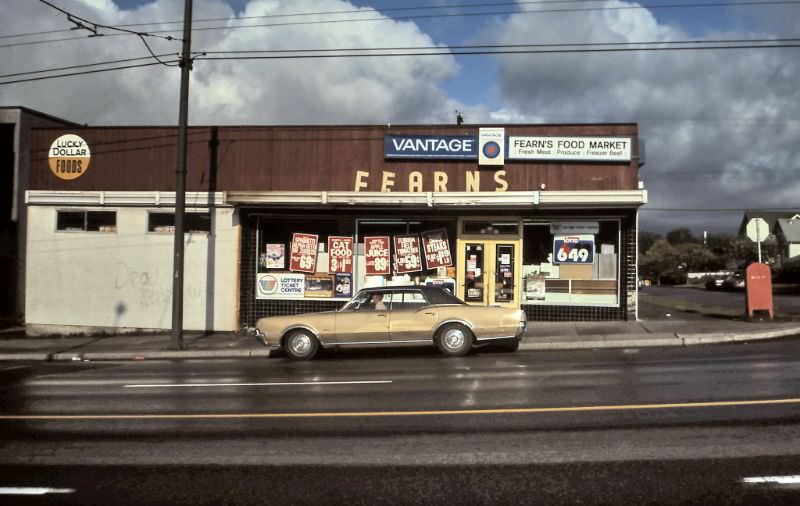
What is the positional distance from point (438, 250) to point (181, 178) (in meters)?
6.78

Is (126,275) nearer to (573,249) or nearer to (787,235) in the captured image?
(573,249)

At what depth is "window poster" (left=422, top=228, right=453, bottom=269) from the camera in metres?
17.6

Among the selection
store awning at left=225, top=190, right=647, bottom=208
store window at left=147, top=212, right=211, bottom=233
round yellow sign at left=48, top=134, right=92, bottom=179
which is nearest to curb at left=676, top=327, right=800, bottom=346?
store awning at left=225, top=190, right=647, bottom=208

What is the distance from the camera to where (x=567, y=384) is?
29.0ft

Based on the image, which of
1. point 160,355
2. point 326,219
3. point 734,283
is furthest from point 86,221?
point 734,283

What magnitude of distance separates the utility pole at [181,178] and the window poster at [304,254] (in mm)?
3381

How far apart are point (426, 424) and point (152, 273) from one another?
13.6 meters

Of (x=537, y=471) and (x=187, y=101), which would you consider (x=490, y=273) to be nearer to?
(x=187, y=101)

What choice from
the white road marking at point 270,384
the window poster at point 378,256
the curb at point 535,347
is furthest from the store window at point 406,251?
the white road marking at point 270,384

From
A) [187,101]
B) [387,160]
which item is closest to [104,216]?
[187,101]

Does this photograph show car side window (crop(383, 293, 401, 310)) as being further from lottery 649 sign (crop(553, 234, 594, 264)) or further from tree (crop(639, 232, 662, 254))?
tree (crop(639, 232, 662, 254))

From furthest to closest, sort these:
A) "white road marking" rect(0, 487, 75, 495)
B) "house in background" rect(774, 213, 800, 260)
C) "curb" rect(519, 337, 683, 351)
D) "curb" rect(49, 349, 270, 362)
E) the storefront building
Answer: "house in background" rect(774, 213, 800, 260) → the storefront building → "curb" rect(49, 349, 270, 362) → "curb" rect(519, 337, 683, 351) → "white road marking" rect(0, 487, 75, 495)

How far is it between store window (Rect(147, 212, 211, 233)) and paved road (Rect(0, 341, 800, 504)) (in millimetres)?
7836

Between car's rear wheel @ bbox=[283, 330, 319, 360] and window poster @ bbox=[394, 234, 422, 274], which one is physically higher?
window poster @ bbox=[394, 234, 422, 274]
